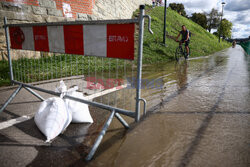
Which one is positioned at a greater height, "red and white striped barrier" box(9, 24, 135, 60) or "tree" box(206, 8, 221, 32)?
"tree" box(206, 8, 221, 32)

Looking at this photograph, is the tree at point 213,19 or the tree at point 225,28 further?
the tree at point 225,28

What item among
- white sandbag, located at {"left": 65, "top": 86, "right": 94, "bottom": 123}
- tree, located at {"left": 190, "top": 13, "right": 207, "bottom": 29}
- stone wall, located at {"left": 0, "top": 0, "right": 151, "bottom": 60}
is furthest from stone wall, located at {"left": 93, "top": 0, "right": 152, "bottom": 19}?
tree, located at {"left": 190, "top": 13, "right": 207, "bottom": 29}

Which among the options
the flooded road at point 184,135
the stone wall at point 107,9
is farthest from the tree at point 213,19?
the flooded road at point 184,135

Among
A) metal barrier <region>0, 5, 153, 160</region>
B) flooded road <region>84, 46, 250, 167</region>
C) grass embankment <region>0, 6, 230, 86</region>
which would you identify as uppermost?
metal barrier <region>0, 5, 153, 160</region>

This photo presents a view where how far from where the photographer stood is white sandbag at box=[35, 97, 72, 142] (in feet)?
7.45

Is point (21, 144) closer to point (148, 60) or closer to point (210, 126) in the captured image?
point (210, 126)

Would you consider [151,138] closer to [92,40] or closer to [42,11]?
[92,40]

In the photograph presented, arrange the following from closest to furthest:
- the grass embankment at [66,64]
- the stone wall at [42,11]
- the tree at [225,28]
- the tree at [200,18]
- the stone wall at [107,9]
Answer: the grass embankment at [66,64]
the stone wall at [42,11]
the stone wall at [107,9]
the tree at [200,18]
the tree at [225,28]

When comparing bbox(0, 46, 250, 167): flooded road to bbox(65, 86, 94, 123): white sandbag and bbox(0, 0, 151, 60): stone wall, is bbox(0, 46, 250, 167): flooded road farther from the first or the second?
bbox(0, 0, 151, 60): stone wall

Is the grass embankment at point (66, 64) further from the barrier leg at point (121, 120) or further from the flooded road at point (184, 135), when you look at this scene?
the flooded road at point (184, 135)

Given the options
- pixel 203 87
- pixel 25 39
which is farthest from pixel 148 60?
pixel 25 39

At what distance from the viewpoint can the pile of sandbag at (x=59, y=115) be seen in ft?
7.48

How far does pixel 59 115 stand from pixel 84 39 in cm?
99

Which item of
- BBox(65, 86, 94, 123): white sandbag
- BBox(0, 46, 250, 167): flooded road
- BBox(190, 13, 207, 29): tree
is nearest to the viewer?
BBox(0, 46, 250, 167): flooded road
